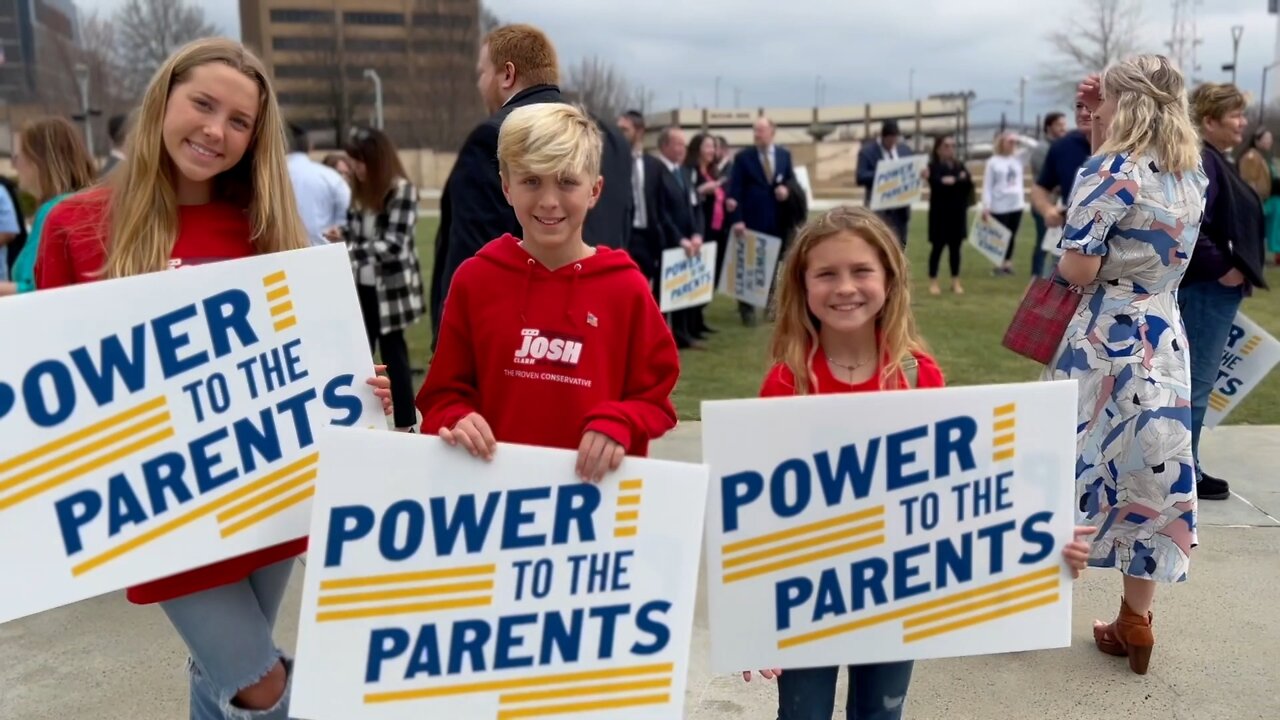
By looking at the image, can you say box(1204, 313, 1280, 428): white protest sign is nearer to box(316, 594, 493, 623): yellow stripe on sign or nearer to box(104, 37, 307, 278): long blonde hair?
box(316, 594, 493, 623): yellow stripe on sign

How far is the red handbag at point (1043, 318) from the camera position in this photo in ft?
11.1

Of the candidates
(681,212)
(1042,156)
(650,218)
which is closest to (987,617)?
(650,218)

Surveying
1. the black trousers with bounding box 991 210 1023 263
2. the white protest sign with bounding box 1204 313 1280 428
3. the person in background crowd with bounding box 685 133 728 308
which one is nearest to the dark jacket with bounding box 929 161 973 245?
the black trousers with bounding box 991 210 1023 263

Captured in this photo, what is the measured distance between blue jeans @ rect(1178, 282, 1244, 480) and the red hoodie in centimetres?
297

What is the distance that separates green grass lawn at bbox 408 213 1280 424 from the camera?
7.06 m

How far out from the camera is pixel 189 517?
2031mm

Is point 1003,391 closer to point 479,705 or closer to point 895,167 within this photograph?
point 479,705

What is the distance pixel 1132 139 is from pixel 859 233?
4.41ft

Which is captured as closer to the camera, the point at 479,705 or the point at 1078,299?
the point at 479,705

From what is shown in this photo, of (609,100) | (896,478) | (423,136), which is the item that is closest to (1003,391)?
(896,478)

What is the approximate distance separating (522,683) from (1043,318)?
7.38 feet

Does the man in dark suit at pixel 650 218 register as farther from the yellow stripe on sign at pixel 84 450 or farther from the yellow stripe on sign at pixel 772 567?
the yellow stripe on sign at pixel 84 450

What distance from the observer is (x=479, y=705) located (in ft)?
6.46

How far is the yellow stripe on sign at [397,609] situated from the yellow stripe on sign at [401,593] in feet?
0.05
